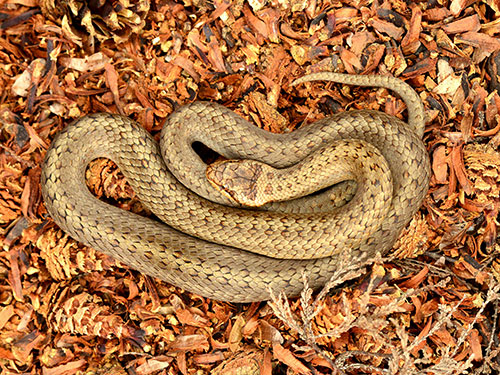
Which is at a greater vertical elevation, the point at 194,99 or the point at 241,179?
the point at 194,99

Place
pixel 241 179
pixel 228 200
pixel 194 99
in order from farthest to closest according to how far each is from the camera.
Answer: pixel 194 99
pixel 228 200
pixel 241 179

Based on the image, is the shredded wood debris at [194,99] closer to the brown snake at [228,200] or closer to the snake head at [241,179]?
the brown snake at [228,200]

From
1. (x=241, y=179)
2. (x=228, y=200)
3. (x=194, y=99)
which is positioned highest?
(x=194, y=99)

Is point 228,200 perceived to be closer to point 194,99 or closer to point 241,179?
point 241,179

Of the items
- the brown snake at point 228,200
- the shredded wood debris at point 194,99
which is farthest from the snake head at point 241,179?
the shredded wood debris at point 194,99

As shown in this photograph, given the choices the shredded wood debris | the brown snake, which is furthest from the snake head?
the shredded wood debris

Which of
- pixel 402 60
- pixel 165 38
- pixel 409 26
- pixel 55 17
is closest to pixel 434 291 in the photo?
pixel 402 60

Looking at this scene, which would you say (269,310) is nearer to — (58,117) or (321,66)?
(321,66)

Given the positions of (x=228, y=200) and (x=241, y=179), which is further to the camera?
(x=228, y=200)

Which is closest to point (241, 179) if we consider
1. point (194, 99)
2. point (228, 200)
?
point (228, 200)
